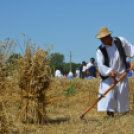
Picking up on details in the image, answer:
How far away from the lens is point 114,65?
4.97 m

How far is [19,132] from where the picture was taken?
3.76m

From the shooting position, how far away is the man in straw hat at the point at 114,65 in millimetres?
4965

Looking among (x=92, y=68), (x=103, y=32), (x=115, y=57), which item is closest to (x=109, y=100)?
(x=115, y=57)

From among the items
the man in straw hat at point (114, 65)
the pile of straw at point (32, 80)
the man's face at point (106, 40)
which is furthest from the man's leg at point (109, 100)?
the pile of straw at point (32, 80)

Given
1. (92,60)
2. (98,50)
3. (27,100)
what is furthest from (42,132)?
Result: (92,60)

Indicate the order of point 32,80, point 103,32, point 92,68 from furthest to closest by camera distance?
1. point 92,68
2. point 103,32
3. point 32,80

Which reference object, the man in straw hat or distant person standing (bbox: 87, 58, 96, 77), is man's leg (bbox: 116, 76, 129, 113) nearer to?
the man in straw hat

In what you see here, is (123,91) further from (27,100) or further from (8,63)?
(8,63)

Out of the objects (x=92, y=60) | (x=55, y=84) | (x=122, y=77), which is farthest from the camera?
(x=92, y=60)

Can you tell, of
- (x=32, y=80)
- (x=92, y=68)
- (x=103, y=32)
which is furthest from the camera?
(x=92, y=68)

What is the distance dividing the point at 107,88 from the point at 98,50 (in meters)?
0.76

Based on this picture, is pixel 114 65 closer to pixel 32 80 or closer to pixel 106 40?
pixel 106 40

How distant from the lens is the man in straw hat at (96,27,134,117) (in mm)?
4965

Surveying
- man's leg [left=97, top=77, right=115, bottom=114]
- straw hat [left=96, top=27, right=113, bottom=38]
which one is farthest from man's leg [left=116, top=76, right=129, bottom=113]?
straw hat [left=96, top=27, right=113, bottom=38]
